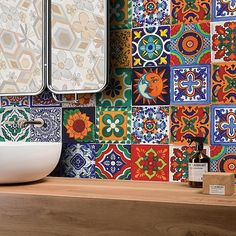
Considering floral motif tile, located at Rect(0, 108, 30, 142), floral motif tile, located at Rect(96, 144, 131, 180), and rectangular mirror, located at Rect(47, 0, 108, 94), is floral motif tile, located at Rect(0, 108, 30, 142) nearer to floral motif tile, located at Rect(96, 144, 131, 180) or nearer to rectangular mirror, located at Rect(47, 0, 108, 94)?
rectangular mirror, located at Rect(47, 0, 108, 94)

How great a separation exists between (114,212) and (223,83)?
0.71m

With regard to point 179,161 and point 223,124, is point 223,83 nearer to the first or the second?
point 223,124

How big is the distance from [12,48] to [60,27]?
0.88 ft

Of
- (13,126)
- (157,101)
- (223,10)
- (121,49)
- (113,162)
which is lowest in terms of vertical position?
(113,162)

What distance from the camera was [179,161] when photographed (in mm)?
1808

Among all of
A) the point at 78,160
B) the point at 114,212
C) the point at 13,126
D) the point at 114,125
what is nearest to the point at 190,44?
the point at 114,125

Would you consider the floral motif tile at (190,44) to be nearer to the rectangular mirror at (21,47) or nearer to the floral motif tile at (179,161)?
the floral motif tile at (179,161)

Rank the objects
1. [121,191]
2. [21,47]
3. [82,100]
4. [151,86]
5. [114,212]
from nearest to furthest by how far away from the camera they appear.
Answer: [114,212], [121,191], [151,86], [82,100], [21,47]

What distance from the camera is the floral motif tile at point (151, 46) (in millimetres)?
1840

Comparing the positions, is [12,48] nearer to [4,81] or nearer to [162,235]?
[4,81]

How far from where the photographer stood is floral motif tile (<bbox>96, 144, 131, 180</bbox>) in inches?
74.3

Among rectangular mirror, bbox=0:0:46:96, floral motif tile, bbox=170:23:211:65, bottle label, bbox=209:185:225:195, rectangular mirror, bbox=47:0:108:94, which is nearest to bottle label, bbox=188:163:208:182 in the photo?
bottle label, bbox=209:185:225:195

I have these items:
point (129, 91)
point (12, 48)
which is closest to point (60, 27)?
point (12, 48)

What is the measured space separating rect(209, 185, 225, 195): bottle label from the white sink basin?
0.63m
